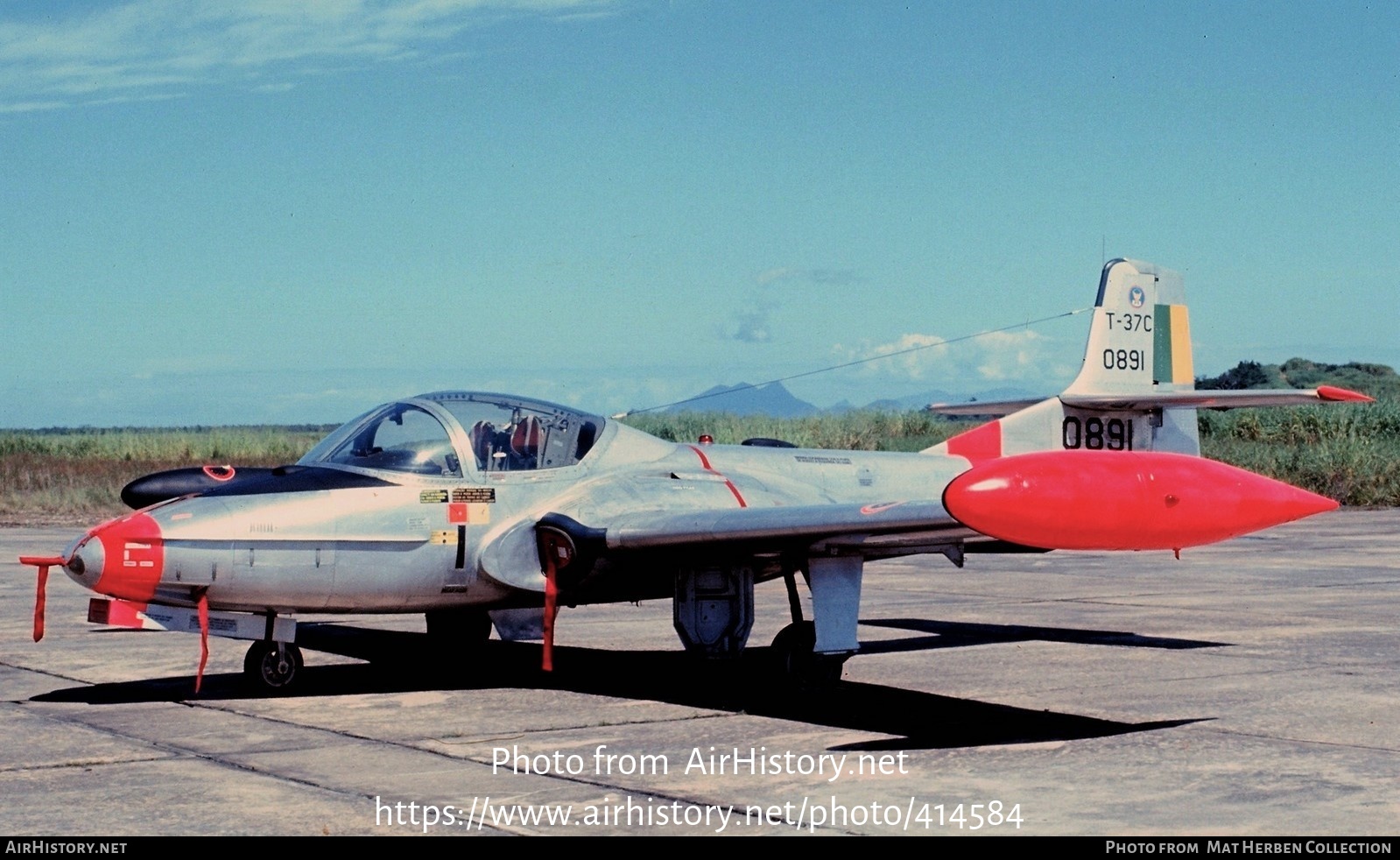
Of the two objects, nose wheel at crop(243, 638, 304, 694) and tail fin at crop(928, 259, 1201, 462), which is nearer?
nose wheel at crop(243, 638, 304, 694)

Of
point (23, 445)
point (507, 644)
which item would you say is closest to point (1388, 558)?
point (507, 644)

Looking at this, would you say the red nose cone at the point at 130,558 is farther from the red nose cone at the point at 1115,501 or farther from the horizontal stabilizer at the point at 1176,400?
the horizontal stabilizer at the point at 1176,400

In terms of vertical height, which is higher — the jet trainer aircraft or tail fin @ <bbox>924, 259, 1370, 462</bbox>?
tail fin @ <bbox>924, 259, 1370, 462</bbox>

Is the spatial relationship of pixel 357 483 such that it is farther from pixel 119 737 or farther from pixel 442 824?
pixel 442 824

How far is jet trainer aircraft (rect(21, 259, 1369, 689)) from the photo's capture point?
985cm

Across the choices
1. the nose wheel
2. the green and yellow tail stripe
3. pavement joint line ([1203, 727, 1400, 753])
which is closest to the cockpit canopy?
the nose wheel

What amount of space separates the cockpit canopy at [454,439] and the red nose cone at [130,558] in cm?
143

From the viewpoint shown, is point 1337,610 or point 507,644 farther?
point 1337,610

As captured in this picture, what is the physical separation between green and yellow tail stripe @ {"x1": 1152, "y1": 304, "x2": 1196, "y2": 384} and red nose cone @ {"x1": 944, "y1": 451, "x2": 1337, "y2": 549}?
22.2 ft

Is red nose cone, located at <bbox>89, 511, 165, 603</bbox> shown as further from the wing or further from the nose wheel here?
the wing

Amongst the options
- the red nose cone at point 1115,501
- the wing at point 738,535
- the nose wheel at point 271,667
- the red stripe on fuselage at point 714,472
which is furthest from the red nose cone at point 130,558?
the red nose cone at point 1115,501

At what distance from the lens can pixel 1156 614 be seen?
619 inches

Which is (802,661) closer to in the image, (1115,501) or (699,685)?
(699,685)

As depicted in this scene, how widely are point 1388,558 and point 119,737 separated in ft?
61.0
